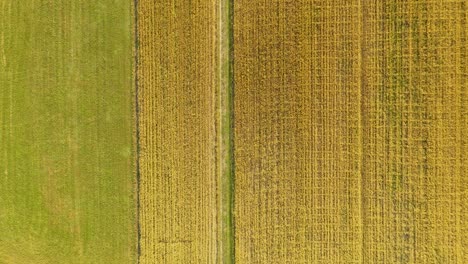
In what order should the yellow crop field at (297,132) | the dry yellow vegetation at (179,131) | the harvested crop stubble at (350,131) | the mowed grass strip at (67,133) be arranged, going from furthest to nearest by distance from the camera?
1. the mowed grass strip at (67,133)
2. the dry yellow vegetation at (179,131)
3. the yellow crop field at (297,132)
4. the harvested crop stubble at (350,131)

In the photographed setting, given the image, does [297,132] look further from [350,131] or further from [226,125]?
[226,125]

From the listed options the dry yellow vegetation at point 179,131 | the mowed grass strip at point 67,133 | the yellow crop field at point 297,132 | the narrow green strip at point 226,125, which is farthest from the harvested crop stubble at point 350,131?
the mowed grass strip at point 67,133

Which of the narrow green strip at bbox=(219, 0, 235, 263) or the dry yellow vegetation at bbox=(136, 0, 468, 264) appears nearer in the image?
the dry yellow vegetation at bbox=(136, 0, 468, 264)

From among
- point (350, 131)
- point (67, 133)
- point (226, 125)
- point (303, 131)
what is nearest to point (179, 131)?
point (226, 125)

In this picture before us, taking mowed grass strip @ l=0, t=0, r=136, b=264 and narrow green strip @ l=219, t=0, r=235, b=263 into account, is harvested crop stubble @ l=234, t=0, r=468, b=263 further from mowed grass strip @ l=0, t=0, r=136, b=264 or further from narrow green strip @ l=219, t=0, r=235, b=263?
mowed grass strip @ l=0, t=0, r=136, b=264

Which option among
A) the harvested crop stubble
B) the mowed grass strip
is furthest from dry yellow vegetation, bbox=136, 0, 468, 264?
the mowed grass strip

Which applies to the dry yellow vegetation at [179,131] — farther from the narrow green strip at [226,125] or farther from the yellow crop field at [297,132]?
the yellow crop field at [297,132]
